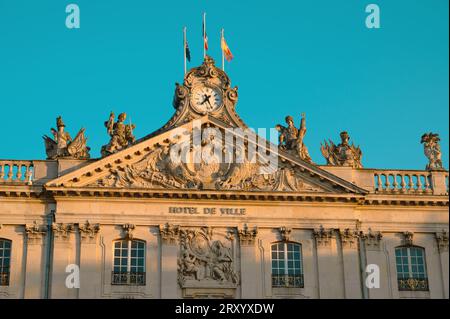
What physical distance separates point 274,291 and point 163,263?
4.37m

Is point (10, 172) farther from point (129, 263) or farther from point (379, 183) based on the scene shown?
point (379, 183)

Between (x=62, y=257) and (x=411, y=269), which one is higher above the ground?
(x=62, y=257)

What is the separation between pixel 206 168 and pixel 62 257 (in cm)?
653

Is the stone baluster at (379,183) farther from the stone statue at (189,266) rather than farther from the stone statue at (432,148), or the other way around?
the stone statue at (189,266)

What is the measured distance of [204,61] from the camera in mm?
37781

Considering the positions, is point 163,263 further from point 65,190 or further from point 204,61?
point 204,61

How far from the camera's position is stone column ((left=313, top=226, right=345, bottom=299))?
115 feet

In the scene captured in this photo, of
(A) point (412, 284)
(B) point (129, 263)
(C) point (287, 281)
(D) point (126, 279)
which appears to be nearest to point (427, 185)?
(A) point (412, 284)

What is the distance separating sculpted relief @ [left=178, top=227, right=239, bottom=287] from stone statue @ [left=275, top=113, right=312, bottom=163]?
4712 millimetres

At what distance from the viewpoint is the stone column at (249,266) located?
114ft

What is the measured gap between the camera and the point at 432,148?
38375mm

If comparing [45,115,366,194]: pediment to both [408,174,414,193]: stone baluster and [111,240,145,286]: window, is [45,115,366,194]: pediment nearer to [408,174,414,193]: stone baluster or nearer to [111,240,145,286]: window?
[111,240,145,286]: window

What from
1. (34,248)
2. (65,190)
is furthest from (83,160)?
(34,248)
